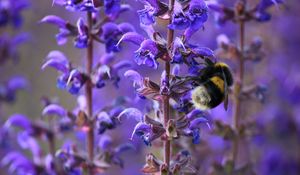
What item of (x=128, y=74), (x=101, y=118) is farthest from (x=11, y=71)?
(x=128, y=74)

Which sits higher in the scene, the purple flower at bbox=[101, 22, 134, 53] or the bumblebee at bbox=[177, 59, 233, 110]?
the purple flower at bbox=[101, 22, 134, 53]

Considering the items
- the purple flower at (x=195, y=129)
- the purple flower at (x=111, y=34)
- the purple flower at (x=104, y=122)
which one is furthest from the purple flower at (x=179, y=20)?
the purple flower at (x=104, y=122)

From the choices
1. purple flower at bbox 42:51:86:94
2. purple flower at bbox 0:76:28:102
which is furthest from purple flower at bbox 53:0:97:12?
purple flower at bbox 0:76:28:102

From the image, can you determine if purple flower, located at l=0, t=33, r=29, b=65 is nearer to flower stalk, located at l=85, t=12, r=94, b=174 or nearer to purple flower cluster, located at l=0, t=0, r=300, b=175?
purple flower cluster, located at l=0, t=0, r=300, b=175

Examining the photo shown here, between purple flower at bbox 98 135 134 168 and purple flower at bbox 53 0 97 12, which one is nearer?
purple flower at bbox 53 0 97 12

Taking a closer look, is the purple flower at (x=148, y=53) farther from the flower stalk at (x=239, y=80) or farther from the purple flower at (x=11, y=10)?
the purple flower at (x=11, y=10)
